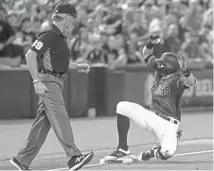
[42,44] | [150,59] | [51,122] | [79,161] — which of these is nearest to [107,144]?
[150,59]

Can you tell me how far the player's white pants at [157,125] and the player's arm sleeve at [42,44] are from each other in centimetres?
159

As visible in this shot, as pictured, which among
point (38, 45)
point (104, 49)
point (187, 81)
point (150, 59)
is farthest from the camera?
point (104, 49)

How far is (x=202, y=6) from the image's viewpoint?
22.4 m

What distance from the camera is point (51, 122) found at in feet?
23.5

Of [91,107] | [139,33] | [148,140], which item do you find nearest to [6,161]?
[148,140]

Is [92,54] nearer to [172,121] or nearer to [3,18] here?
[3,18]

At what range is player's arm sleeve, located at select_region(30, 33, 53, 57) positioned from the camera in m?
6.93

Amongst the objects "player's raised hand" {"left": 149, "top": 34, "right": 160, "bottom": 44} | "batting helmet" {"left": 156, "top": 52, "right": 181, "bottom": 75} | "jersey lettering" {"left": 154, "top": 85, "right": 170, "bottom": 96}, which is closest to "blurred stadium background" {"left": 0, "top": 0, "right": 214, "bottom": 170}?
"jersey lettering" {"left": 154, "top": 85, "right": 170, "bottom": 96}

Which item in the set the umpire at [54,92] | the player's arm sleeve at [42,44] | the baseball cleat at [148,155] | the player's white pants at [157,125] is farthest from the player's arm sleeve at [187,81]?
the player's arm sleeve at [42,44]

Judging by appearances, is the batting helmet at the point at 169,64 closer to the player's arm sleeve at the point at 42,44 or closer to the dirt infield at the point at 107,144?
the dirt infield at the point at 107,144

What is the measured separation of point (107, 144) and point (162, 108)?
275cm

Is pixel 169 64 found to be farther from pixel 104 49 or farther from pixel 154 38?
pixel 104 49

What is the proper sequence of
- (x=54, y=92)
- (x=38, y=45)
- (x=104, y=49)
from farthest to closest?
(x=104, y=49)
(x=54, y=92)
(x=38, y=45)

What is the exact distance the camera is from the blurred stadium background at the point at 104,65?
1230cm
